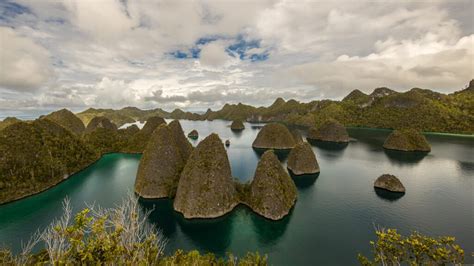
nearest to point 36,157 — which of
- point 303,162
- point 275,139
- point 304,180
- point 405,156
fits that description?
point 304,180

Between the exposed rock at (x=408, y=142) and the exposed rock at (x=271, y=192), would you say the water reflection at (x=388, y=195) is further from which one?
the exposed rock at (x=408, y=142)

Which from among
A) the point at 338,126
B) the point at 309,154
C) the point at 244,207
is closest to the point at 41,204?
the point at 244,207

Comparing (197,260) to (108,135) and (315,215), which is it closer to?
(315,215)

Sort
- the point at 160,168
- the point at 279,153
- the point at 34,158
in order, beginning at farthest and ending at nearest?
the point at 279,153 < the point at 34,158 < the point at 160,168

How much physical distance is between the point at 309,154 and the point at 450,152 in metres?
66.5

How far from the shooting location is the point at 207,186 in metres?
33.4

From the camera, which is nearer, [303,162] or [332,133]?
[303,162]

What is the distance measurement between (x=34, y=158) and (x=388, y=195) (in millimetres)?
75453

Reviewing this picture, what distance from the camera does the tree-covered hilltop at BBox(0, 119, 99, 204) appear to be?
137 ft

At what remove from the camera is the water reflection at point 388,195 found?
4172cm

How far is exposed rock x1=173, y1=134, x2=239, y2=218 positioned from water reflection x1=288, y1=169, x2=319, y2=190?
19091mm

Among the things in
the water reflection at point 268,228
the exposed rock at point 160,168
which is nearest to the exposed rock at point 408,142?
the water reflection at point 268,228

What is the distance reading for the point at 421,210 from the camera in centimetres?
3681

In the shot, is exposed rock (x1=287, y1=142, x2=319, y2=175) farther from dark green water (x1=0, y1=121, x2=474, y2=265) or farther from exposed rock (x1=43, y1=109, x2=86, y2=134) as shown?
exposed rock (x1=43, y1=109, x2=86, y2=134)
